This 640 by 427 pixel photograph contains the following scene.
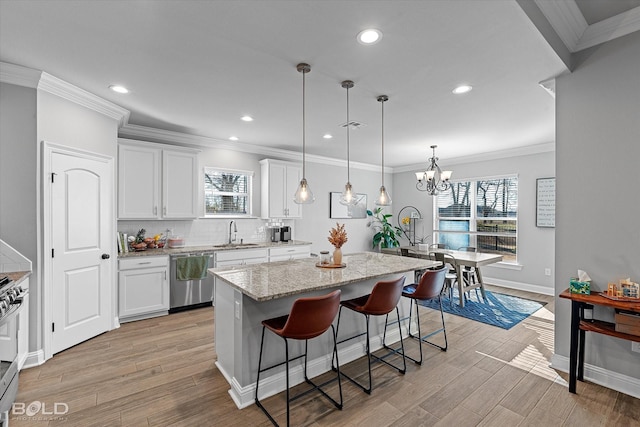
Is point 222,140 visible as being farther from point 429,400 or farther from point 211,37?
point 429,400

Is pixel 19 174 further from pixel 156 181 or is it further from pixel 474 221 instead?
pixel 474 221

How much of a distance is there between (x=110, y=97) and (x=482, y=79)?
3.81 meters

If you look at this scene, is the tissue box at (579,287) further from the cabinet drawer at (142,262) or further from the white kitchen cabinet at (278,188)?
the cabinet drawer at (142,262)

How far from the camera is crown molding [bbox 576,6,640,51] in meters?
2.21

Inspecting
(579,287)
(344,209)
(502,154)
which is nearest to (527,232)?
(502,154)

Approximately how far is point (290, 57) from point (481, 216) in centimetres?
551

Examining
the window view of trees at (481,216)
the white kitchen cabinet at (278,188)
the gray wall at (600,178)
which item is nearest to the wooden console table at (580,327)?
the gray wall at (600,178)

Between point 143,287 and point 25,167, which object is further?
point 143,287

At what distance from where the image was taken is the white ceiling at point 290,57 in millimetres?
1900

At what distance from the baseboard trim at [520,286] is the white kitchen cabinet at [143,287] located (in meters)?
5.91

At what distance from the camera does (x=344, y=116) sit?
389cm

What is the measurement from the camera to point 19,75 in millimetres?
2676

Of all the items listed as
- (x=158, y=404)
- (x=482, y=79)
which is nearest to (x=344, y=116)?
(x=482, y=79)

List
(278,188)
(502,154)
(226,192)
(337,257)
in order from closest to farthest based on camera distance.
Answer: (337,257) < (226,192) < (278,188) < (502,154)
